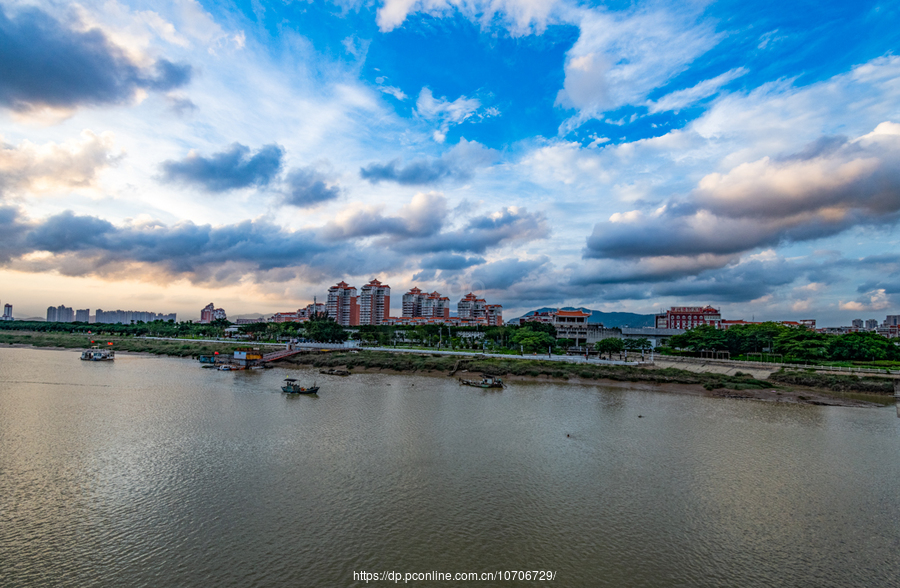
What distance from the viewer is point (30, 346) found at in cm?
7231

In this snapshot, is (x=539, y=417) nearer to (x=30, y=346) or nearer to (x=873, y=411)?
(x=873, y=411)

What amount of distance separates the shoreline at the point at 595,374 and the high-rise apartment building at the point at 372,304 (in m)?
66.3

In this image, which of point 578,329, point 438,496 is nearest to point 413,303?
point 578,329

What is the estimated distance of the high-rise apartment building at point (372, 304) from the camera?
415 feet

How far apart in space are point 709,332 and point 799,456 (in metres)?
45.2

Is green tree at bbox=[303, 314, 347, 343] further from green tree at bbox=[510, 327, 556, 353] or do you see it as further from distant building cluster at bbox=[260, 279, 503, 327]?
distant building cluster at bbox=[260, 279, 503, 327]

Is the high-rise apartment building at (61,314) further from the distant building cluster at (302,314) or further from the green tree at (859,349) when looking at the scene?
the green tree at (859,349)

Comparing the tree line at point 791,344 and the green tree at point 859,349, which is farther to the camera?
the tree line at point 791,344

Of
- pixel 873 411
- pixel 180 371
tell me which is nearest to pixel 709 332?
pixel 873 411

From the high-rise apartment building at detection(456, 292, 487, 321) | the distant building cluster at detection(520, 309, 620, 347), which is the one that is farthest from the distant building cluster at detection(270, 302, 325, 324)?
the distant building cluster at detection(520, 309, 620, 347)

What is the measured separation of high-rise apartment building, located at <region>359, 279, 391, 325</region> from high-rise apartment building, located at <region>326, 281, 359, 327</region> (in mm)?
1979

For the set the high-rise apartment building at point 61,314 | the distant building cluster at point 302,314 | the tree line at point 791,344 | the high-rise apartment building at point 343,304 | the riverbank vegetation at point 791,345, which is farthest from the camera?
the high-rise apartment building at point 61,314

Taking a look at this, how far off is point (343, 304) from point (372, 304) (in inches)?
318

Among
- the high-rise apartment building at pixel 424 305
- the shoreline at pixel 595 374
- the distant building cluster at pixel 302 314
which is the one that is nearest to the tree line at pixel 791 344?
the shoreline at pixel 595 374
